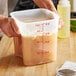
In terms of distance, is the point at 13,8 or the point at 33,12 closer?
the point at 33,12

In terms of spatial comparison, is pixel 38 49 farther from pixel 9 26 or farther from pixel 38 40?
pixel 9 26


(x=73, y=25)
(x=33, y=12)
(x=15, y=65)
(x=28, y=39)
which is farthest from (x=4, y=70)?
(x=73, y=25)

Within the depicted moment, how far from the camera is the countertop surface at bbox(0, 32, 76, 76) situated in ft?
2.81

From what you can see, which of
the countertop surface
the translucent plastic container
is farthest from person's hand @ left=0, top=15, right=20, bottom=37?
the countertop surface

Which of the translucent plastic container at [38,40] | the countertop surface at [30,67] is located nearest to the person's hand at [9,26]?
the translucent plastic container at [38,40]

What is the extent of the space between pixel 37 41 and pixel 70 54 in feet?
0.65

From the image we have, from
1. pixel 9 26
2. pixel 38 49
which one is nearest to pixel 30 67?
pixel 38 49

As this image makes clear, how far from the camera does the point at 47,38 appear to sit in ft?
2.93

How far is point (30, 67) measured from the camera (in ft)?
2.92

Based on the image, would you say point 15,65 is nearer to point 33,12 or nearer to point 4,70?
point 4,70

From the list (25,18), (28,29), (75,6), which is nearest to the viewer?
(28,29)

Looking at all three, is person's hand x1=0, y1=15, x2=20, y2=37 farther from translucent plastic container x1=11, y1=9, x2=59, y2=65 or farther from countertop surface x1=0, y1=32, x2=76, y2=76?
countertop surface x1=0, y1=32, x2=76, y2=76

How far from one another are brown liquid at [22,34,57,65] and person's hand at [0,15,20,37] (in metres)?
0.05

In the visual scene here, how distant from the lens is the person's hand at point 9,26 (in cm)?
86
